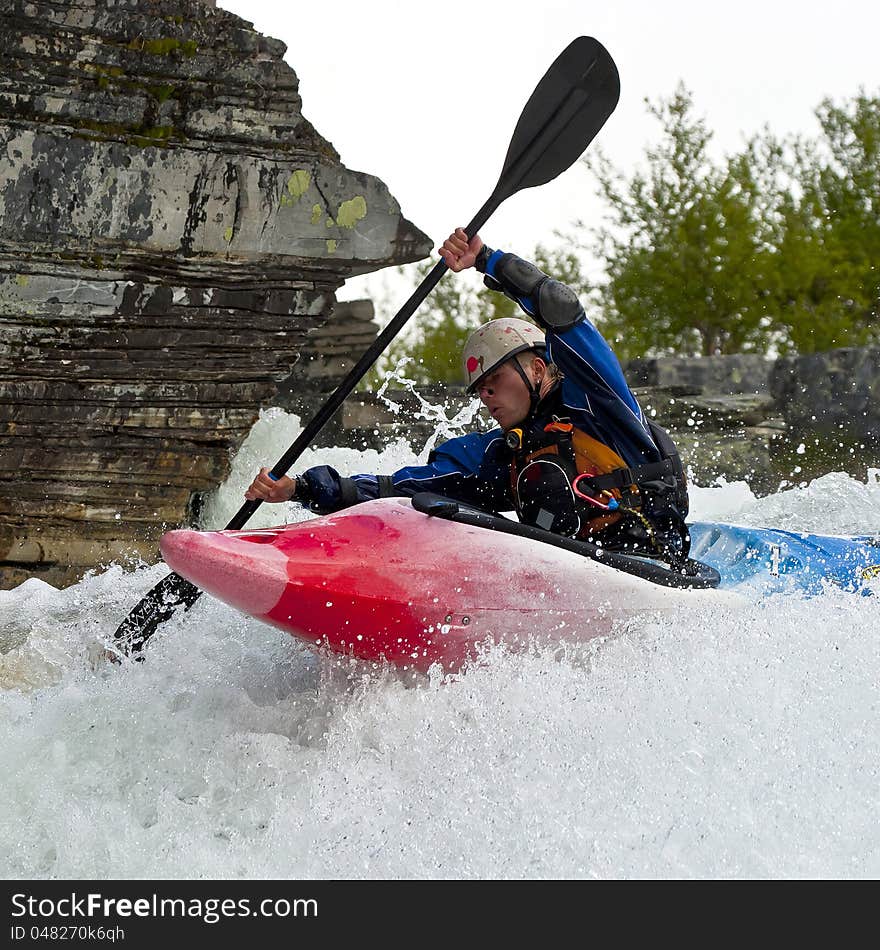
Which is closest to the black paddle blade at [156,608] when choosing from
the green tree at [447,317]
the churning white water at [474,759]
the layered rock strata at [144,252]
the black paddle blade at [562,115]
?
the churning white water at [474,759]

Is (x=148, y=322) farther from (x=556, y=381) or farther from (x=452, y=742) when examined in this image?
(x=452, y=742)

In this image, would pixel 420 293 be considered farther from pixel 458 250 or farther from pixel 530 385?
pixel 530 385

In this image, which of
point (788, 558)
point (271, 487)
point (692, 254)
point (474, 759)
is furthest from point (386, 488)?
point (692, 254)

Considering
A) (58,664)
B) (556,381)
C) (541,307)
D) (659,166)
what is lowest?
(58,664)

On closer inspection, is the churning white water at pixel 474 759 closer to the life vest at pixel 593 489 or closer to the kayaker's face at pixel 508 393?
the life vest at pixel 593 489

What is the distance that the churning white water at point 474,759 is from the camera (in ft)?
7.54

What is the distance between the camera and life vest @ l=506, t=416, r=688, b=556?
3.01 metres

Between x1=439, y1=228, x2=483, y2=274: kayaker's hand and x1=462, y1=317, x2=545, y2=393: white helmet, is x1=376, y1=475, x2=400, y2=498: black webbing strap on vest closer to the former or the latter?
x1=462, y1=317, x2=545, y2=393: white helmet

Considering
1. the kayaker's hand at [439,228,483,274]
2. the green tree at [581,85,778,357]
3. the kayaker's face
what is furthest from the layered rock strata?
the green tree at [581,85,778,357]

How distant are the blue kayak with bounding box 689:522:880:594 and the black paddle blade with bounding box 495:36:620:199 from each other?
51.8 inches

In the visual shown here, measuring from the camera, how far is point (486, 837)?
233 cm

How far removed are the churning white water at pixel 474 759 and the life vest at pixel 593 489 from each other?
1.03 ft
